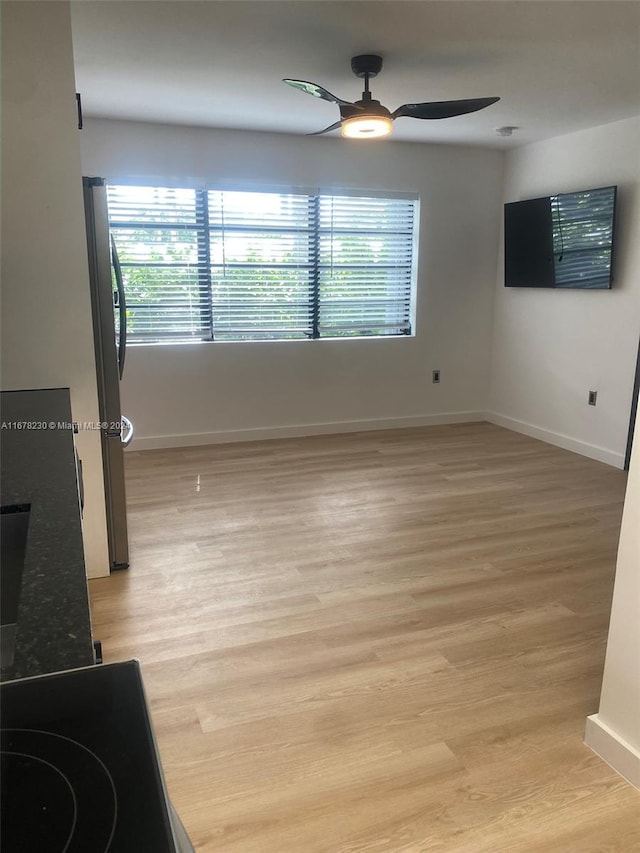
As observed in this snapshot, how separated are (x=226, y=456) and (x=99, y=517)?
1929mm

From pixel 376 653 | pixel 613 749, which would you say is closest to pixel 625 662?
pixel 613 749

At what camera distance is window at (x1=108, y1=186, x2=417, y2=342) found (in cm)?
471

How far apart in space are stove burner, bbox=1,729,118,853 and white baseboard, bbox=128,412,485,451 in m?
4.40

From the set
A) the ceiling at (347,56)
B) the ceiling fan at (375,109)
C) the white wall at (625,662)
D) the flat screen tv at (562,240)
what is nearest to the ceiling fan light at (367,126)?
the ceiling fan at (375,109)

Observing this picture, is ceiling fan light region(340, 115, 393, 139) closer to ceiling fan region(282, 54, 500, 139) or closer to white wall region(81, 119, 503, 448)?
ceiling fan region(282, 54, 500, 139)

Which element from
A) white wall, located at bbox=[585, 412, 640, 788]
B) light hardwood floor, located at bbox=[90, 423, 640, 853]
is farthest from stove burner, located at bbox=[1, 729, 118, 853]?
white wall, located at bbox=[585, 412, 640, 788]

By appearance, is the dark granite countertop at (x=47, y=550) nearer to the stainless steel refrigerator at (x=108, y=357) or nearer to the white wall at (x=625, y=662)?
the stainless steel refrigerator at (x=108, y=357)

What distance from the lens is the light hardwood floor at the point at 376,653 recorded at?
165cm

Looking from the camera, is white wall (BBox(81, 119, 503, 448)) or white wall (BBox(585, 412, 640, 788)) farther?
white wall (BBox(81, 119, 503, 448))

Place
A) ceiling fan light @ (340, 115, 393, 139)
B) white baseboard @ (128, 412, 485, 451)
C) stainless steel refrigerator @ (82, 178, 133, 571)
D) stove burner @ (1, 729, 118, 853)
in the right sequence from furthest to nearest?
white baseboard @ (128, 412, 485, 451) → ceiling fan light @ (340, 115, 393, 139) → stainless steel refrigerator @ (82, 178, 133, 571) → stove burner @ (1, 729, 118, 853)

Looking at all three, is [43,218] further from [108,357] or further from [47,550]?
[47,550]

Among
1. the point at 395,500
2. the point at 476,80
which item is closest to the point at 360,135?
the point at 476,80

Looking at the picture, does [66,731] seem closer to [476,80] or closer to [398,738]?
[398,738]

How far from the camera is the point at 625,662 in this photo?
1.76 m
